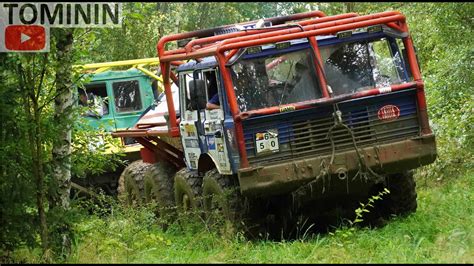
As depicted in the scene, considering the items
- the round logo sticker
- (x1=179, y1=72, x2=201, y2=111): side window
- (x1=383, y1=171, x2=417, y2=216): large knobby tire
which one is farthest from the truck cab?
the round logo sticker

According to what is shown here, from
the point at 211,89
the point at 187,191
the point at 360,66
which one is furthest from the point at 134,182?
the point at 360,66

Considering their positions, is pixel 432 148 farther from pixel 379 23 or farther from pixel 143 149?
pixel 143 149

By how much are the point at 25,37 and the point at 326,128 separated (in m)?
3.40

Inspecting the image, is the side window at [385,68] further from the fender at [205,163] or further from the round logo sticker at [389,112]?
the fender at [205,163]

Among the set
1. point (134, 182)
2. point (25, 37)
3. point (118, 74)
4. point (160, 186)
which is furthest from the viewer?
point (118, 74)

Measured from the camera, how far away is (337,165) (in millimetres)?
10008

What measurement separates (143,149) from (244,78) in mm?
4144

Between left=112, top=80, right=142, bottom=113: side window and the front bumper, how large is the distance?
725cm

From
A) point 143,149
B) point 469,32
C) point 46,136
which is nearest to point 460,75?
point 469,32

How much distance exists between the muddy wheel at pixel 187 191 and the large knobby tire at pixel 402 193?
228 centimetres

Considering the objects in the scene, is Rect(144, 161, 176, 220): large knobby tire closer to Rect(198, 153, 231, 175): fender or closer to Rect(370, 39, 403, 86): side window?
Rect(198, 153, 231, 175): fender

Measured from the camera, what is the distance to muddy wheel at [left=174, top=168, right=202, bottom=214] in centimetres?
1147

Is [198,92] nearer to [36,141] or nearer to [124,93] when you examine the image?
[36,141]

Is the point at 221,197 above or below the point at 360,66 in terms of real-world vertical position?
below
